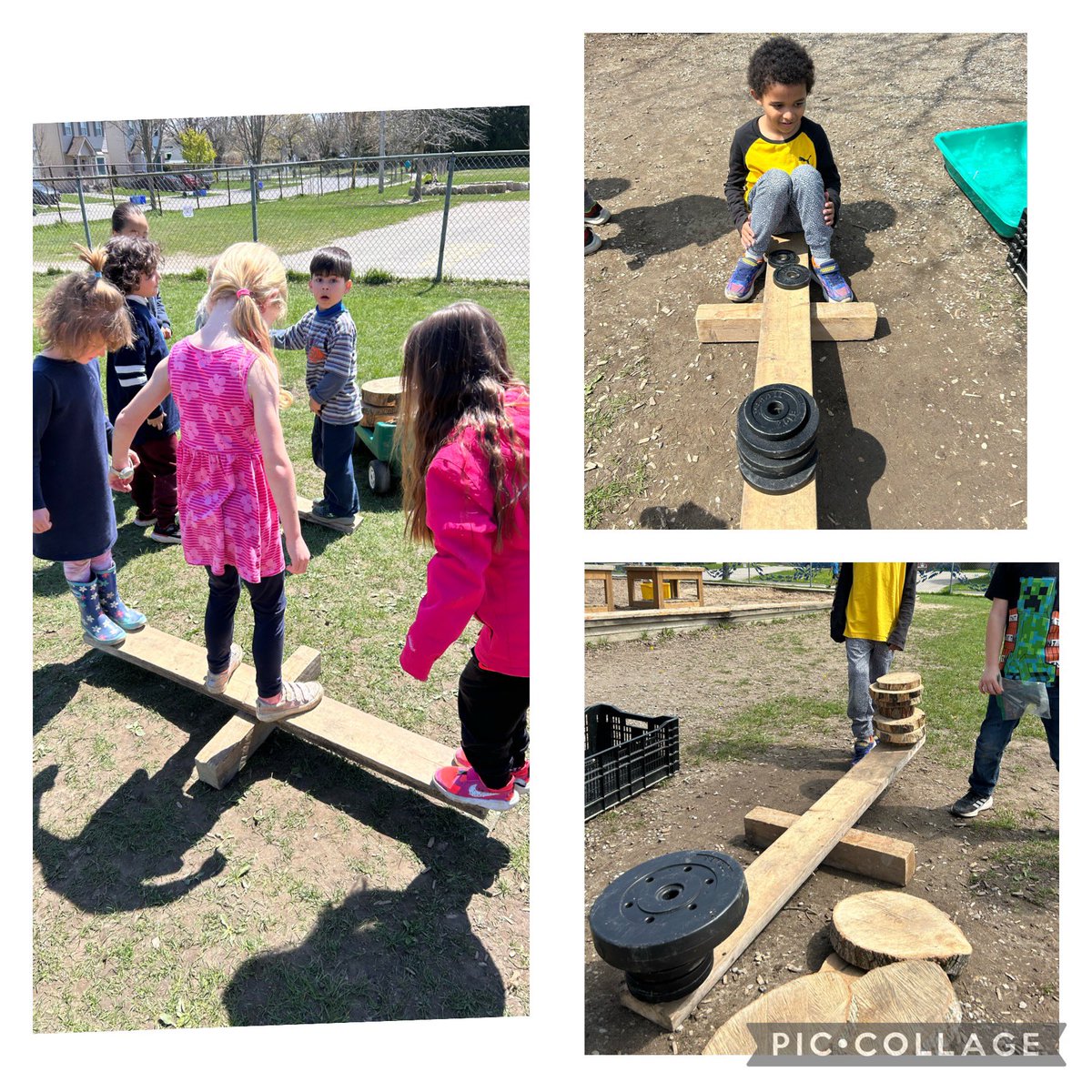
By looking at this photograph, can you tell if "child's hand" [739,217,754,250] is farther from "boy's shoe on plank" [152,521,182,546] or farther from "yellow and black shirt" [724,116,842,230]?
"boy's shoe on plank" [152,521,182,546]

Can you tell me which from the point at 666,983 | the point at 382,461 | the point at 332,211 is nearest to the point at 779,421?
the point at 666,983

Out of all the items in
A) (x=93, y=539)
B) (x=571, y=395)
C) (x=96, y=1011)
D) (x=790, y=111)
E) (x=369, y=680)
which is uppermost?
(x=790, y=111)

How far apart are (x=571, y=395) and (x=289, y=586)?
88.2 inches

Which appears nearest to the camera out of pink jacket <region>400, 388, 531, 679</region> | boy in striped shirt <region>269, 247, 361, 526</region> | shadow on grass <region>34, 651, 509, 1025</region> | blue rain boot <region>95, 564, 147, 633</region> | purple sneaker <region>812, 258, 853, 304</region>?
pink jacket <region>400, 388, 531, 679</region>

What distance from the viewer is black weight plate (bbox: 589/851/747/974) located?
1.92 meters

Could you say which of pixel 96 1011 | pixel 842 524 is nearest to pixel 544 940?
pixel 96 1011

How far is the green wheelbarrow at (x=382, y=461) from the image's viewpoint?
4375 millimetres

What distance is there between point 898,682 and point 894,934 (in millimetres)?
1168

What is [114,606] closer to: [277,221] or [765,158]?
[765,158]

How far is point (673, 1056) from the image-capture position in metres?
1.80

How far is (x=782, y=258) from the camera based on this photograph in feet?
10.2

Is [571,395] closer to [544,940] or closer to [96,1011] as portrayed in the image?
[544,940]

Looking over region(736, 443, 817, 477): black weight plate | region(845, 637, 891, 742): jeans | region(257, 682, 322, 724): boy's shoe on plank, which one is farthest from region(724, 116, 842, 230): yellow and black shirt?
region(257, 682, 322, 724): boy's shoe on plank

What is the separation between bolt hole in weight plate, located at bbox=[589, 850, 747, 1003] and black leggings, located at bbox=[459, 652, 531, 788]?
484 millimetres
